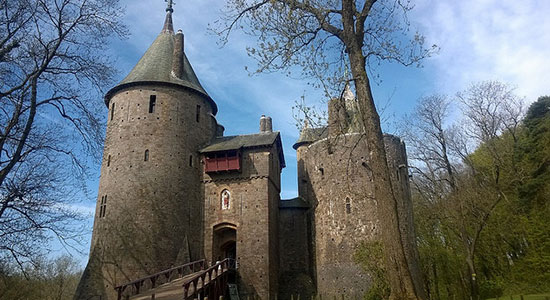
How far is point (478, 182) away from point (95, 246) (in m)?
24.7

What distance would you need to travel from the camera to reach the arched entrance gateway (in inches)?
976

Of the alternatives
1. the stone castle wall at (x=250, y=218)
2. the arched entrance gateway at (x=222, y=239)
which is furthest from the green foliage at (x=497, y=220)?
the arched entrance gateway at (x=222, y=239)

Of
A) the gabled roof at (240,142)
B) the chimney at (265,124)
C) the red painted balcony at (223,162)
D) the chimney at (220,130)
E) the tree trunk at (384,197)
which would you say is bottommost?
the tree trunk at (384,197)

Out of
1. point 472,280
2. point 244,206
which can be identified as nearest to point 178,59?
point 244,206

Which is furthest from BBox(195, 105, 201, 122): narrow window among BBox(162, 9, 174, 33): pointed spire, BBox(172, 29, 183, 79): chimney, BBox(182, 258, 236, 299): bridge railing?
BBox(182, 258, 236, 299): bridge railing

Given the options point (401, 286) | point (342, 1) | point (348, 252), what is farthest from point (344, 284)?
point (342, 1)

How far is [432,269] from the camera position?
99.2 feet

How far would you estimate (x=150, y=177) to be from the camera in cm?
2364

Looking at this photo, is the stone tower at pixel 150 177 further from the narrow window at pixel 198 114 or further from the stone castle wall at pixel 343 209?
the stone castle wall at pixel 343 209

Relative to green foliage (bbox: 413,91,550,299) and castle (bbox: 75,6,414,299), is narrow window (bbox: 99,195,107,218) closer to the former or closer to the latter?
castle (bbox: 75,6,414,299)

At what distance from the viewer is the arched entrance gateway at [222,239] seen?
976 inches

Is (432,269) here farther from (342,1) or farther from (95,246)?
(342,1)

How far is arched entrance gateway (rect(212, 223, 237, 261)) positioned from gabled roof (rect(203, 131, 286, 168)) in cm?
479

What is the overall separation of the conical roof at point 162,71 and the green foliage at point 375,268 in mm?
14774
